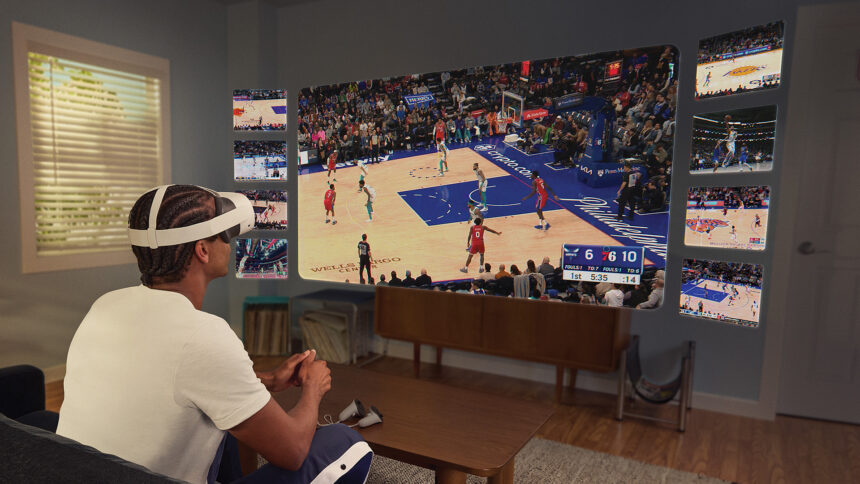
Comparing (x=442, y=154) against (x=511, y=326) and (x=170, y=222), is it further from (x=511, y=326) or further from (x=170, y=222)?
(x=170, y=222)

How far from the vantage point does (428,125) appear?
3197mm

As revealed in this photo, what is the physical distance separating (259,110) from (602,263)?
2.88 meters

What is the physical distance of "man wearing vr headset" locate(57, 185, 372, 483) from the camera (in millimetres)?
875

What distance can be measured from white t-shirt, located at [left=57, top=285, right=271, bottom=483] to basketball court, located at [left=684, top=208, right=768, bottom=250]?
256 cm

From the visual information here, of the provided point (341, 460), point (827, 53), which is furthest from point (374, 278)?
point (827, 53)

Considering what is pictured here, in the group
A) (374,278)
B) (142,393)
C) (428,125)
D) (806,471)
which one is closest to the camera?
(142,393)

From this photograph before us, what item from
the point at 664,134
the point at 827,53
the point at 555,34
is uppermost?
the point at 555,34

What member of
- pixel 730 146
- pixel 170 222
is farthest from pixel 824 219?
pixel 170 222

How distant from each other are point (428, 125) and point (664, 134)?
1.43m

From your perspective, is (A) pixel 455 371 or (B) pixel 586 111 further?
(A) pixel 455 371

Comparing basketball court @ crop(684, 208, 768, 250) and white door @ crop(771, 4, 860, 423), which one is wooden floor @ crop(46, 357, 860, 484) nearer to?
white door @ crop(771, 4, 860, 423)

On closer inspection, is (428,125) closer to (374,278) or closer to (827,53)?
(374,278)

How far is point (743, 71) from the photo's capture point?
2.49m

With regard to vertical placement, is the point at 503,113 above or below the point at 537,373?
above
